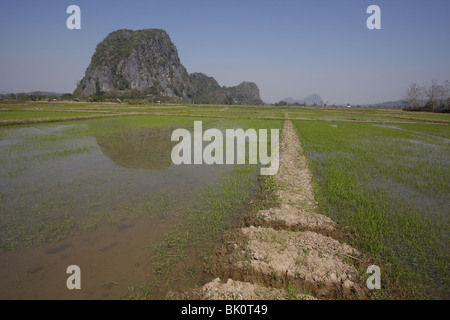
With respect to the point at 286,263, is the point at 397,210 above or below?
above

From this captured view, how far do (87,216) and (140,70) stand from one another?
13482 cm

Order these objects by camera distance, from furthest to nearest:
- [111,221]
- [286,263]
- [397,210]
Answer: [397,210]
[111,221]
[286,263]

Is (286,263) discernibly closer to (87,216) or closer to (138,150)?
(87,216)

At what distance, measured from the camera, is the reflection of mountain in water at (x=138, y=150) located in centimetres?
825

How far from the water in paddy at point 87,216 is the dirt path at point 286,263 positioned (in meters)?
0.54

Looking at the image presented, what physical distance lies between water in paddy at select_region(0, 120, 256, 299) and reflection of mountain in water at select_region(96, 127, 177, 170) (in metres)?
0.11

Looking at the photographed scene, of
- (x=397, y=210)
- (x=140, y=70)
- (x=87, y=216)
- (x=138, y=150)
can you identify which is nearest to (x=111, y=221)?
(x=87, y=216)

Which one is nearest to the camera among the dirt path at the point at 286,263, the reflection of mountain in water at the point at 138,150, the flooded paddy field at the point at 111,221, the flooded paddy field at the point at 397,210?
the dirt path at the point at 286,263

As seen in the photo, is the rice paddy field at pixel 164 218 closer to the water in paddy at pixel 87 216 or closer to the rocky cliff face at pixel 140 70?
the water in paddy at pixel 87 216

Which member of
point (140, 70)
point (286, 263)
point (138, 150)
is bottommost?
point (286, 263)

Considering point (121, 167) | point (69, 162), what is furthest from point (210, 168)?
point (69, 162)

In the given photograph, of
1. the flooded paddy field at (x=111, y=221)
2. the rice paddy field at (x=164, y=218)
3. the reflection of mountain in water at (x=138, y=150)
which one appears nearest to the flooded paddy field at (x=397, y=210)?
the rice paddy field at (x=164, y=218)

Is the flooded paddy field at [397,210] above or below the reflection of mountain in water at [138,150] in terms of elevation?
below

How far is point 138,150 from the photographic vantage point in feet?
33.8
